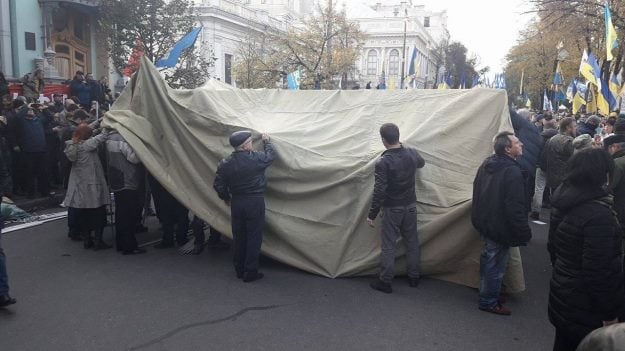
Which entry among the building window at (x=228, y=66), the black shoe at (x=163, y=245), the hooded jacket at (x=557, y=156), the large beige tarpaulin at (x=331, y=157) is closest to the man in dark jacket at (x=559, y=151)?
the hooded jacket at (x=557, y=156)

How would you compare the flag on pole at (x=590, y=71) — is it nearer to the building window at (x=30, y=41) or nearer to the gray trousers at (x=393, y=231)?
the gray trousers at (x=393, y=231)

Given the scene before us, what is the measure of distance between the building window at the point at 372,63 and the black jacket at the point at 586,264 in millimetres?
78298

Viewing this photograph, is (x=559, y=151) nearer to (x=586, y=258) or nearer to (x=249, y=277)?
(x=249, y=277)

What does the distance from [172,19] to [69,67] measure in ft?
19.7

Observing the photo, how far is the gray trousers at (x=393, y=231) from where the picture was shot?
523cm

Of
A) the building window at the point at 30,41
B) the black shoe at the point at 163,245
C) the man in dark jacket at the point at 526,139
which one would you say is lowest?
the black shoe at the point at 163,245

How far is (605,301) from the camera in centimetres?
286

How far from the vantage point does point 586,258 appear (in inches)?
113

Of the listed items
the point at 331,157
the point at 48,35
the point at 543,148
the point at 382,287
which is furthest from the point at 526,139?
the point at 48,35

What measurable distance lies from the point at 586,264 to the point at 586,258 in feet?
0.11

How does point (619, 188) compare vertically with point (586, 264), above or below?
above

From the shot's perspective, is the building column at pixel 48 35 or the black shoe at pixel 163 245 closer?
the black shoe at pixel 163 245

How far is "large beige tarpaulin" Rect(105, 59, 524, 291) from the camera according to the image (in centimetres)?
558

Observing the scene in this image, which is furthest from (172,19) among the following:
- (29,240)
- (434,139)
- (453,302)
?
(453,302)
